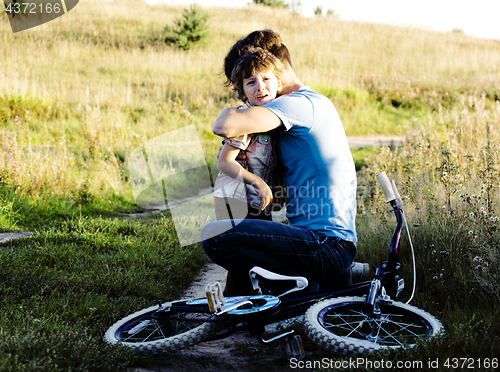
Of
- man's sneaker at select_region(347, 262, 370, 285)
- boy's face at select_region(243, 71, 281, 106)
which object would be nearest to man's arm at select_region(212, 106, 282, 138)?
boy's face at select_region(243, 71, 281, 106)

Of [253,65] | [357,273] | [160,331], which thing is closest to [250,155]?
[253,65]

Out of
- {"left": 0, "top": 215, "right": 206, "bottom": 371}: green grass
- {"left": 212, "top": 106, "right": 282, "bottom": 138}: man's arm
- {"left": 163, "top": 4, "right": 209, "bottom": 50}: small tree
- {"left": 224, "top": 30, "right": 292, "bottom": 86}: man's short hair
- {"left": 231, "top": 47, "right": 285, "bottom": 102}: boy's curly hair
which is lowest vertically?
{"left": 0, "top": 215, "right": 206, "bottom": 371}: green grass

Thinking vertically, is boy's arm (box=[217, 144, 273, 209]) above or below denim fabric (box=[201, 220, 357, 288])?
above

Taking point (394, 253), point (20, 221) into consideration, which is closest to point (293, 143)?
point (394, 253)

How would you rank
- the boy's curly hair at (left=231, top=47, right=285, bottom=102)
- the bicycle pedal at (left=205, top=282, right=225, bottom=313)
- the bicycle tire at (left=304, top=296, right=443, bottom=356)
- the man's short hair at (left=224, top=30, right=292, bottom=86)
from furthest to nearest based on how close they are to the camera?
1. the man's short hair at (left=224, top=30, right=292, bottom=86)
2. the boy's curly hair at (left=231, top=47, right=285, bottom=102)
3. the bicycle pedal at (left=205, top=282, right=225, bottom=313)
4. the bicycle tire at (left=304, top=296, right=443, bottom=356)

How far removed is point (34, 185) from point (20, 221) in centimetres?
99

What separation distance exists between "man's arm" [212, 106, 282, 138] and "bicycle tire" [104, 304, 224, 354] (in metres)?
1.07

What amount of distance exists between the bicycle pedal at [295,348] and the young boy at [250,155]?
790 millimetres

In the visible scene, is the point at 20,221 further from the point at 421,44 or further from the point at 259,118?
the point at 421,44

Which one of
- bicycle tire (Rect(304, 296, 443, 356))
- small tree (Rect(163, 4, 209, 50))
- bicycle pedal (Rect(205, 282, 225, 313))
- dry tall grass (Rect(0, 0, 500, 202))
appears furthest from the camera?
small tree (Rect(163, 4, 209, 50))

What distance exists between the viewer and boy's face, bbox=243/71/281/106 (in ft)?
8.52

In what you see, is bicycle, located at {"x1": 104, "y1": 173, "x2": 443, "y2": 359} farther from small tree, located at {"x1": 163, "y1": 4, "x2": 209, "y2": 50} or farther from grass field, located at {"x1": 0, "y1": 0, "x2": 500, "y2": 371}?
small tree, located at {"x1": 163, "y1": 4, "x2": 209, "y2": 50}

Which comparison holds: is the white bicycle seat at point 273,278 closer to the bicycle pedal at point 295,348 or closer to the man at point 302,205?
the man at point 302,205

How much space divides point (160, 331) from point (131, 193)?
5.05m
